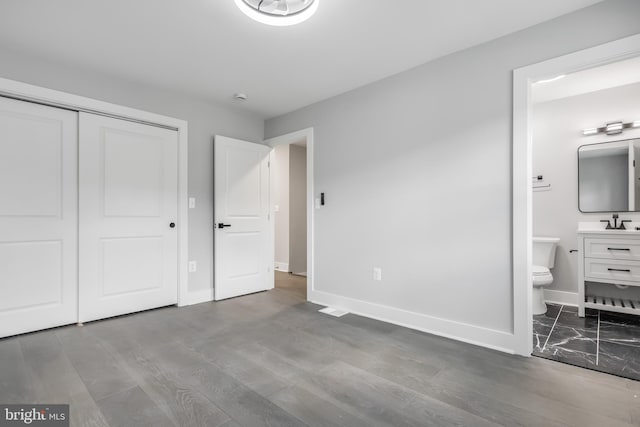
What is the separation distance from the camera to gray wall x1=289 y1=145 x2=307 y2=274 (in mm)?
5566

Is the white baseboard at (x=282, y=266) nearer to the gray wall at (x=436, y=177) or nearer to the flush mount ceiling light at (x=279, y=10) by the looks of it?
the gray wall at (x=436, y=177)

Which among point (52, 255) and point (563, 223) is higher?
point (563, 223)

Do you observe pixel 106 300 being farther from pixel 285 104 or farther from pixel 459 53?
pixel 459 53

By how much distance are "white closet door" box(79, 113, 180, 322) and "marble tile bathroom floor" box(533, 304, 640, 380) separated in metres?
3.55

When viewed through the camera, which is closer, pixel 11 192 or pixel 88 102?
pixel 11 192

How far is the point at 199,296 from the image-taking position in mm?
3666

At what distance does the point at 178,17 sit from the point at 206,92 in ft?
4.44

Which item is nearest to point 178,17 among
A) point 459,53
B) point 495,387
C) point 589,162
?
point 459,53

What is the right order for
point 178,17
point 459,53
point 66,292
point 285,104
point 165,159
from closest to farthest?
point 178,17 → point 459,53 → point 66,292 → point 165,159 → point 285,104

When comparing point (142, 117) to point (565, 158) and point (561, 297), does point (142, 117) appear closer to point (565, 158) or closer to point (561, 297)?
→ point (565, 158)

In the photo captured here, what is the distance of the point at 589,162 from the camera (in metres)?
3.49

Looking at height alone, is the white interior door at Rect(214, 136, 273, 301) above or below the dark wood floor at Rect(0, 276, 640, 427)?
above

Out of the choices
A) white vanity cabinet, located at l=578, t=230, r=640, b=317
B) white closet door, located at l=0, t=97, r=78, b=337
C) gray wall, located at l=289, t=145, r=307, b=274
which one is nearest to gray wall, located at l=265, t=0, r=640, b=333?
white vanity cabinet, located at l=578, t=230, r=640, b=317

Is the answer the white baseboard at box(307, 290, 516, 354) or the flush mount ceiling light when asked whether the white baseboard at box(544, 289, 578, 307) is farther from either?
the flush mount ceiling light
